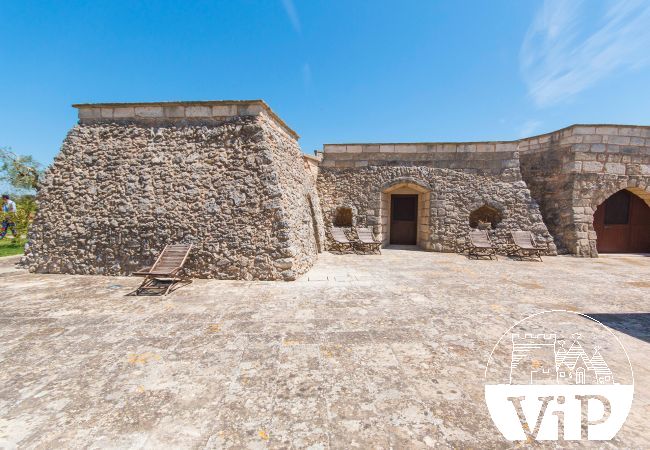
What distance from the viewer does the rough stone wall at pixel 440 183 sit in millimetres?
10047

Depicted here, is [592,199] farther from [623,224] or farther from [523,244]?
[523,244]

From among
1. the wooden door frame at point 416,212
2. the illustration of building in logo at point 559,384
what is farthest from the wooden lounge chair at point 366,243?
the illustration of building in logo at point 559,384

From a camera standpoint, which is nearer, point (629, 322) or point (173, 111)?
point (629, 322)

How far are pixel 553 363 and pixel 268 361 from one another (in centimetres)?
313

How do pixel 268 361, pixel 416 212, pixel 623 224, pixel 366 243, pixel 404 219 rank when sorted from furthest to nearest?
pixel 404 219, pixel 416 212, pixel 623 224, pixel 366 243, pixel 268 361

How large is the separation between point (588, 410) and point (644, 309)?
13.2 feet

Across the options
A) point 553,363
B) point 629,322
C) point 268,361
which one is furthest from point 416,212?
point 268,361

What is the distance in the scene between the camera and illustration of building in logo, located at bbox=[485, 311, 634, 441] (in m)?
2.01

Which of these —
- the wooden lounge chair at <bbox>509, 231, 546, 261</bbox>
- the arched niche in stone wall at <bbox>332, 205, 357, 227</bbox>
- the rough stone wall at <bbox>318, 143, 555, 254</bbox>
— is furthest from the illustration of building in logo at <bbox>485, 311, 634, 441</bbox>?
the arched niche in stone wall at <bbox>332, 205, 357, 227</bbox>

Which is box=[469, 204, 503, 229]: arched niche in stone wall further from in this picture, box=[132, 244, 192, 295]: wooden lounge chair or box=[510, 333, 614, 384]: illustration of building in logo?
box=[132, 244, 192, 295]: wooden lounge chair

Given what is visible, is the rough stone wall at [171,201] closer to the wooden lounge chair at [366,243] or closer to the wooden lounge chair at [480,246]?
the wooden lounge chair at [366,243]

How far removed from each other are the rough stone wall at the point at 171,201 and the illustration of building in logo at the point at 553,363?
4207 millimetres

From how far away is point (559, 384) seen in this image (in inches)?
97.0

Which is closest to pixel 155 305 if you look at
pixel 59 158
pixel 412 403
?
pixel 412 403
